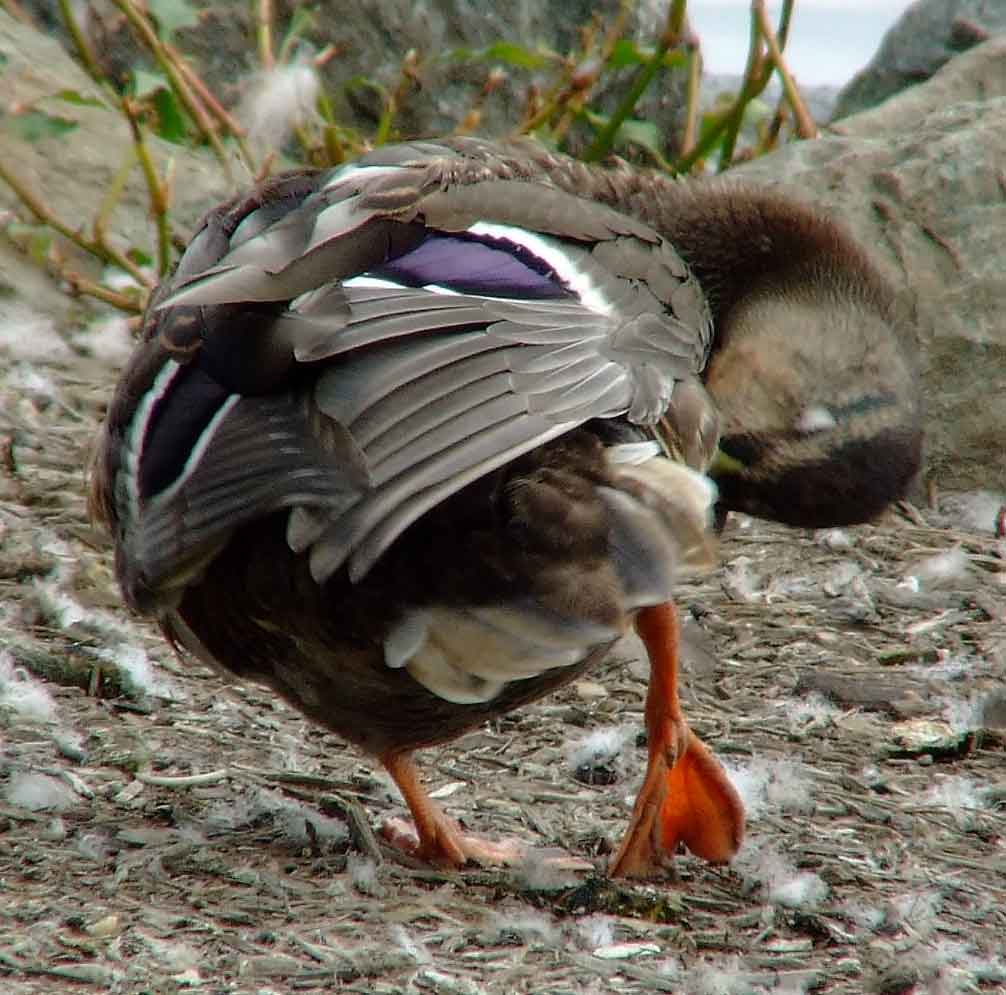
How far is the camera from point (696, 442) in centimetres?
285

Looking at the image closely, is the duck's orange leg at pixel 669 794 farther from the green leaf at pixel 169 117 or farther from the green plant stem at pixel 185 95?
the green leaf at pixel 169 117

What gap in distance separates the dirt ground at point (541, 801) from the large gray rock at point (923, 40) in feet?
13.7

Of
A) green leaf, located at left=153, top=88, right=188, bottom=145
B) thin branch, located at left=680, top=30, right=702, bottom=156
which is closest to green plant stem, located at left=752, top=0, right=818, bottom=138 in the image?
thin branch, located at left=680, top=30, right=702, bottom=156

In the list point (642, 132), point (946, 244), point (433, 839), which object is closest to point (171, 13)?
point (642, 132)

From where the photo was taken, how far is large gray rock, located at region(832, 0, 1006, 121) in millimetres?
8367

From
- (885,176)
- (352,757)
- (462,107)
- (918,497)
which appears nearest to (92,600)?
(352,757)

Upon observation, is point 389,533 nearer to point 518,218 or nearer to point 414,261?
point 414,261

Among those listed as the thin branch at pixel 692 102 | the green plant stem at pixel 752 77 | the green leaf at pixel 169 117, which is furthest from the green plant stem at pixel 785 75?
the green leaf at pixel 169 117

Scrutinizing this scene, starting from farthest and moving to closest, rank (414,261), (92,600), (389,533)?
(92,600) → (414,261) → (389,533)

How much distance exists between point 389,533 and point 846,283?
56.5 inches

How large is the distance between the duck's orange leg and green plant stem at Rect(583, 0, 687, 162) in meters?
2.86

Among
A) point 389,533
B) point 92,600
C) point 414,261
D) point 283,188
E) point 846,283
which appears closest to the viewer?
point 389,533

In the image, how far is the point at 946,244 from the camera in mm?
5211

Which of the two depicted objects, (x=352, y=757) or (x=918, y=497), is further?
(x=918, y=497)
